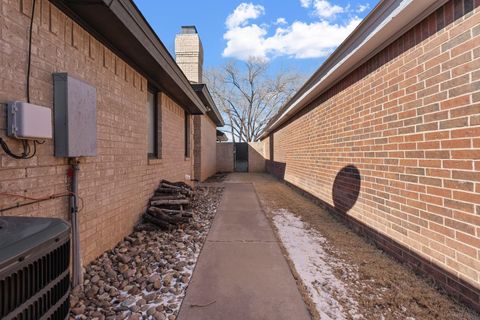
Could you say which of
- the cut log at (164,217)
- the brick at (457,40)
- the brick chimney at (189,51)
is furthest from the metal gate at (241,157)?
the brick at (457,40)

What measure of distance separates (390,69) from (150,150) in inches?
169

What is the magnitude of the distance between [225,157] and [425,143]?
584 inches

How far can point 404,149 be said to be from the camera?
9.73ft

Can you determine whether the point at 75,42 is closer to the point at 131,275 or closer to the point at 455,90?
the point at 131,275

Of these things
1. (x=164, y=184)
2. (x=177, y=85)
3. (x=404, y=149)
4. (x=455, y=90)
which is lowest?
(x=164, y=184)

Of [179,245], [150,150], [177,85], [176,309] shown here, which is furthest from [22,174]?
[177,85]

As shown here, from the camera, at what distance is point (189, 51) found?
10406 millimetres

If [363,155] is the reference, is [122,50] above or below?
above

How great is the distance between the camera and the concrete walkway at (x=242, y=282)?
208cm

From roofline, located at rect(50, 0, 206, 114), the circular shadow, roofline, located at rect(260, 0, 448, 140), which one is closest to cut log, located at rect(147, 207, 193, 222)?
roofline, located at rect(50, 0, 206, 114)

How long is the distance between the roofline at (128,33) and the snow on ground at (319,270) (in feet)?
11.0

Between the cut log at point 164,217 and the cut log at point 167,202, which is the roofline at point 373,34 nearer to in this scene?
the cut log at point 167,202

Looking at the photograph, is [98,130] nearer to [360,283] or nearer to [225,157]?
[360,283]

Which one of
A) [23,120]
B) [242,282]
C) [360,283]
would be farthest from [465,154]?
[23,120]
